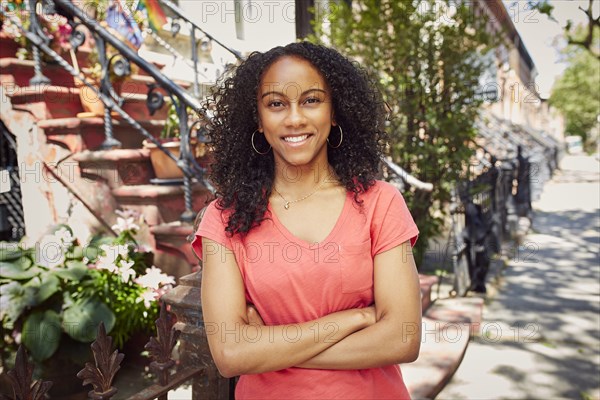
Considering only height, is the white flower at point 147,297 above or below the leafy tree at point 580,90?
below

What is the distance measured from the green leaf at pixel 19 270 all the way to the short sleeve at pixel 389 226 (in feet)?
8.13

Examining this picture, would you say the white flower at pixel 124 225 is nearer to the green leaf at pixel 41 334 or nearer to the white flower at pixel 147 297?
the white flower at pixel 147 297

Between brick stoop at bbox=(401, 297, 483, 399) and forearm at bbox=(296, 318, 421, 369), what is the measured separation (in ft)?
5.57

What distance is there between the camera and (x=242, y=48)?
811 cm

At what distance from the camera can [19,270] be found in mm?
3199

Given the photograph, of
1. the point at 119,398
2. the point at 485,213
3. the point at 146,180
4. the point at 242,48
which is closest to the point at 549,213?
the point at 485,213

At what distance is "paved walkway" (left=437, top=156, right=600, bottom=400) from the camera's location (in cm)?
348

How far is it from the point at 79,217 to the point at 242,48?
4.78 meters

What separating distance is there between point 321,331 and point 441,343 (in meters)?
2.58

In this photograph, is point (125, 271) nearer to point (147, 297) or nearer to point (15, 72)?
point (147, 297)

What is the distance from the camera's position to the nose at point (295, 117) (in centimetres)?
166

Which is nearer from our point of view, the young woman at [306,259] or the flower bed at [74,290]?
the young woman at [306,259]

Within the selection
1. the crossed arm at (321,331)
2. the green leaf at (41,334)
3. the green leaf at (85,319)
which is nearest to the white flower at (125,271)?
the green leaf at (85,319)

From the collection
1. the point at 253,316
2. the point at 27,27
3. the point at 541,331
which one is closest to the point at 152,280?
the point at 253,316
